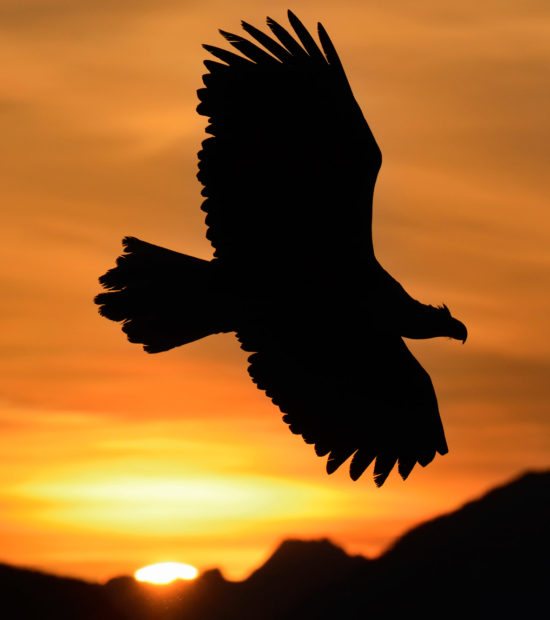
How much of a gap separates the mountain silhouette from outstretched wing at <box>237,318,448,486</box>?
38.9m

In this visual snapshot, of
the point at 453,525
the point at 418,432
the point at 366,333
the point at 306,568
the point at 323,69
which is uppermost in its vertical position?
the point at 453,525

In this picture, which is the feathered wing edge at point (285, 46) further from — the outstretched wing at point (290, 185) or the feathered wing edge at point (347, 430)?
the feathered wing edge at point (347, 430)

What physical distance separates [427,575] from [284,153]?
72962 millimetres

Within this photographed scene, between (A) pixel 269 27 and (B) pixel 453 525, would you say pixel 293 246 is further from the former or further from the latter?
(B) pixel 453 525

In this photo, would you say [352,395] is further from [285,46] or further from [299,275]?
[285,46]

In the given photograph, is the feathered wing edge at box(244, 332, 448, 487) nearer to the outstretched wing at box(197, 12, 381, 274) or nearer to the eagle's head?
the eagle's head

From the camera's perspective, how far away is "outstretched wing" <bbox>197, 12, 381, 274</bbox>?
30.9 feet

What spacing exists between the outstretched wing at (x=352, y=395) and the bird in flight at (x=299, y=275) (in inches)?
0.4

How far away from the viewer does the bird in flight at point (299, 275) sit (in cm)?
953

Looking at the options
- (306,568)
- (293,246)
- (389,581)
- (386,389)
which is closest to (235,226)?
(293,246)

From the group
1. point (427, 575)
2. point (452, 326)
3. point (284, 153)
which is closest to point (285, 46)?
point (284, 153)

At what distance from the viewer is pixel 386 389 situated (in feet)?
37.1

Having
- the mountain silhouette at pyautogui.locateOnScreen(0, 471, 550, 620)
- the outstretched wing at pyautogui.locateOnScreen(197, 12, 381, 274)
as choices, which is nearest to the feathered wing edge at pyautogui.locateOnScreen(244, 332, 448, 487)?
the outstretched wing at pyautogui.locateOnScreen(197, 12, 381, 274)

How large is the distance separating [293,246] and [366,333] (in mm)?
1290
